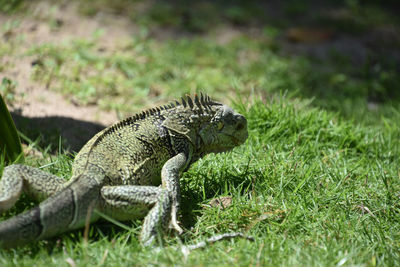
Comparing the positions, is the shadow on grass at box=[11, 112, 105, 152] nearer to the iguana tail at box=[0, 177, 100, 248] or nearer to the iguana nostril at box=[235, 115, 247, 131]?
the iguana tail at box=[0, 177, 100, 248]

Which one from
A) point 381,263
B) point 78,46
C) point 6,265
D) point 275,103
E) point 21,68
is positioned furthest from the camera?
point 78,46

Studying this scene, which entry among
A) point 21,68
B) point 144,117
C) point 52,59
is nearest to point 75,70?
point 52,59

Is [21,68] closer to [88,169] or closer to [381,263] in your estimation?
[88,169]

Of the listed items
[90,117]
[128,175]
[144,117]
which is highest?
[144,117]

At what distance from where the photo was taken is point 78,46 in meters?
7.14

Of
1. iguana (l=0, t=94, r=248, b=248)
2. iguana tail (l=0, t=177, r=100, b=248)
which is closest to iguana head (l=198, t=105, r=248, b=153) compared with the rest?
iguana (l=0, t=94, r=248, b=248)

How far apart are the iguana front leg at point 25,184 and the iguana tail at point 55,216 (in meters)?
0.20

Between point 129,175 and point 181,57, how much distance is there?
166 inches

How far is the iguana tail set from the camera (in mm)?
2849

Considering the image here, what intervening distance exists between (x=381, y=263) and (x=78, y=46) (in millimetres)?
5818

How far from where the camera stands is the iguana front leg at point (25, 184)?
121 inches

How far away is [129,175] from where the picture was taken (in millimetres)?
3604

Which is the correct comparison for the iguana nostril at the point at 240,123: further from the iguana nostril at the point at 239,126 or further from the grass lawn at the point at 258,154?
the grass lawn at the point at 258,154

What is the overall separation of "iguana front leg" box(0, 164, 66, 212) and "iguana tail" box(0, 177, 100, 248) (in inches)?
7.7
